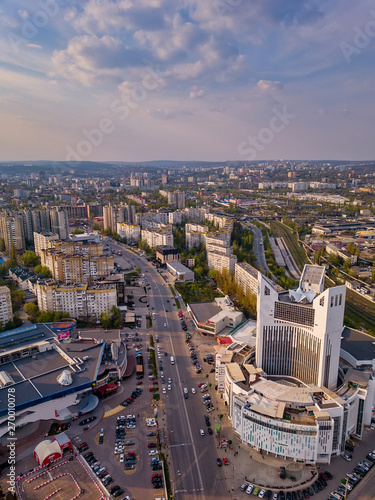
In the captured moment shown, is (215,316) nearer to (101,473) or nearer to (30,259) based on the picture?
(101,473)

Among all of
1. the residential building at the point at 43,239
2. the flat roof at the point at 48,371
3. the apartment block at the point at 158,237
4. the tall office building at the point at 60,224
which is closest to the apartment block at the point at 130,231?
the apartment block at the point at 158,237

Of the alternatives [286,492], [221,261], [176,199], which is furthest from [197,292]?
[176,199]

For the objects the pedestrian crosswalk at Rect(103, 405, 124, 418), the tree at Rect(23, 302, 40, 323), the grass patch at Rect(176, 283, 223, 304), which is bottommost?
the pedestrian crosswalk at Rect(103, 405, 124, 418)

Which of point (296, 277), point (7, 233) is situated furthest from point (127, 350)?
point (7, 233)

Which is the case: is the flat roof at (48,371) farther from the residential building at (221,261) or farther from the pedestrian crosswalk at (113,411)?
the residential building at (221,261)

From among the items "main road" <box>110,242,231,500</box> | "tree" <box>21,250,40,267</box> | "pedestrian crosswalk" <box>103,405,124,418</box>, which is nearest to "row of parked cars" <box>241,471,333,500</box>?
"main road" <box>110,242,231,500</box>

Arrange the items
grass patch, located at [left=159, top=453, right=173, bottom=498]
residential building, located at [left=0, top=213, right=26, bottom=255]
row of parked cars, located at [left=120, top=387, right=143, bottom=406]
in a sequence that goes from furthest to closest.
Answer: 1. residential building, located at [left=0, top=213, right=26, bottom=255]
2. row of parked cars, located at [left=120, top=387, right=143, bottom=406]
3. grass patch, located at [left=159, top=453, right=173, bottom=498]

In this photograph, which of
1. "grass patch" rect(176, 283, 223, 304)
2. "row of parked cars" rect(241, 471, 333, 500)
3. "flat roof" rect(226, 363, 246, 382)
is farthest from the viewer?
"grass patch" rect(176, 283, 223, 304)

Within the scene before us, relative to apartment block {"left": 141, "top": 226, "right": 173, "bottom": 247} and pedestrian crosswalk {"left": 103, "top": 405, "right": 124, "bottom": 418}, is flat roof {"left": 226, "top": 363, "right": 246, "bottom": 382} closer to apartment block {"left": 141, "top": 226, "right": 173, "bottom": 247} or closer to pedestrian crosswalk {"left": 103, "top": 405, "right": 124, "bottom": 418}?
pedestrian crosswalk {"left": 103, "top": 405, "right": 124, "bottom": 418}
